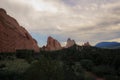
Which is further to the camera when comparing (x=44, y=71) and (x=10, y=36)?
(x=10, y=36)

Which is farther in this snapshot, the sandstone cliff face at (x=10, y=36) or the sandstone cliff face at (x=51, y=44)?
the sandstone cliff face at (x=51, y=44)

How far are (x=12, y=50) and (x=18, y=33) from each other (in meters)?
6.66

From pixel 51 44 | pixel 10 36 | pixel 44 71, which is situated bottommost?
pixel 44 71

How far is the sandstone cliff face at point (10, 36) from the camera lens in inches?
2964

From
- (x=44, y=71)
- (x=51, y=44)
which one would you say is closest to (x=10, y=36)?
(x=51, y=44)

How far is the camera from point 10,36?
7744 cm

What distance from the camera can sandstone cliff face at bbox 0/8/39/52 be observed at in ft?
247

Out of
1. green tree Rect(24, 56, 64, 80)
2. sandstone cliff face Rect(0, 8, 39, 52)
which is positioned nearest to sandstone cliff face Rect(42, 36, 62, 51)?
sandstone cliff face Rect(0, 8, 39, 52)

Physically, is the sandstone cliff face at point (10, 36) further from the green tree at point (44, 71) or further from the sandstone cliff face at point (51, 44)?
the green tree at point (44, 71)

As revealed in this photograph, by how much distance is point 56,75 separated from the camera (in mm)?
23734

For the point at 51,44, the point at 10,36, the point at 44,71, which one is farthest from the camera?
the point at 51,44

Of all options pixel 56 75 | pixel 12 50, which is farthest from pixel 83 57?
pixel 56 75

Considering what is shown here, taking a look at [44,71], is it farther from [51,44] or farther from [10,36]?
[51,44]

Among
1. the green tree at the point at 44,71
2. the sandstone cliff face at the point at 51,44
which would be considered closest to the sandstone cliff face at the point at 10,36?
the sandstone cliff face at the point at 51,44
